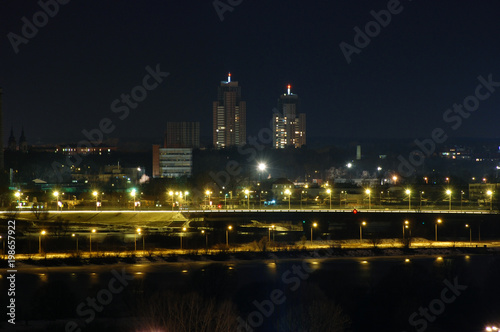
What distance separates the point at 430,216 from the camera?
22.7 metres

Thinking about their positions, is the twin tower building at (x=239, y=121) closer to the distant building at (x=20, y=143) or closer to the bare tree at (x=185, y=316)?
the distant building at (x=20, y=143)

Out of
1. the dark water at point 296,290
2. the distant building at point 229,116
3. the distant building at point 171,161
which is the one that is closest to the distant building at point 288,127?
the distant building at point 229,116

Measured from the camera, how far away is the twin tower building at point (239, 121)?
103000mm

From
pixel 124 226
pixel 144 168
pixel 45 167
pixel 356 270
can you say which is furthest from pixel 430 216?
pixel 144 168

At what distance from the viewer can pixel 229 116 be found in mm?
107375

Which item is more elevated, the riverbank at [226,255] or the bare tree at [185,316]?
the riverbank at [226,255]

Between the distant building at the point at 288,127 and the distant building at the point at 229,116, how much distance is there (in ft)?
17.9

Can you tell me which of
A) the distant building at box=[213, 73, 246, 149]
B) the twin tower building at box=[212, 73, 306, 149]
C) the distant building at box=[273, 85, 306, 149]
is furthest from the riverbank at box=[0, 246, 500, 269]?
the distant building at box=[213, 73, 246, 149]

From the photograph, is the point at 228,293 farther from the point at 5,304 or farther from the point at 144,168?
the point at 144,168

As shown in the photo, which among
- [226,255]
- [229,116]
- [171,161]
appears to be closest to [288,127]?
[229,116]

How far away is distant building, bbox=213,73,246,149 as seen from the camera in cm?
10381

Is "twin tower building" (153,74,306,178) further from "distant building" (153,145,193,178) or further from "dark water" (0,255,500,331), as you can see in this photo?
"dark water" (0,255,500,331)

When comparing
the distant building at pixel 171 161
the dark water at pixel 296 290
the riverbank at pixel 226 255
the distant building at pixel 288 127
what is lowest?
A: the dark water at pixel 296 290

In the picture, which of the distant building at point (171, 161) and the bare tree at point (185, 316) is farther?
the distant building at point (171, 161)
